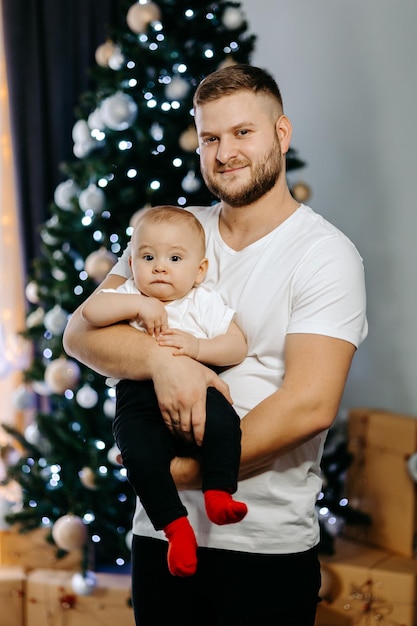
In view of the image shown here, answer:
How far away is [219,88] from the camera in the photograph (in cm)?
175

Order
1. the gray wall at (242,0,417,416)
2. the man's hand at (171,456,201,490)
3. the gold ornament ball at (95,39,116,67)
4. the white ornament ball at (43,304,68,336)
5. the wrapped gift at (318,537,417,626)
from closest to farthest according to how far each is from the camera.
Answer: the man's hand at (171,456,201,490) → the wrapped gift at (318,537,417,626) → the white ornament ball at (43,304,68,336) → the gold ornament ball at (95,39,116,67) → the gray wall at (242,0,417,416)

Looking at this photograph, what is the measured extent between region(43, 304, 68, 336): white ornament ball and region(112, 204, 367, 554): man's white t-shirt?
4.97ft

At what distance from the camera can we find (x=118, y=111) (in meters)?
3.05

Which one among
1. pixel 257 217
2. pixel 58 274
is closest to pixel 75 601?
pixel 58 274

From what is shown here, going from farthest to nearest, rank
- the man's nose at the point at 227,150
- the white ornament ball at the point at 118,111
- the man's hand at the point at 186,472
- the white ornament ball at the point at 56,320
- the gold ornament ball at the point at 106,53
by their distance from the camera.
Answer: the gold ornament ball at the point at 106,53 → the white ornament ball at the point at 56,320 → the white ornament ball at the point at 118,111 → the man's nose at the point at 227,150 → the man's hand at the point at 186,472

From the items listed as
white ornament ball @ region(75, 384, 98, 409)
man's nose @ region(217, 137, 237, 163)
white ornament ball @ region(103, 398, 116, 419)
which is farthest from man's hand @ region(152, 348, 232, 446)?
white ornament ball @ region(75, 384, 98, 409)

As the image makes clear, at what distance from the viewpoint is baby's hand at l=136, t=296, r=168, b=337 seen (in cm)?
167

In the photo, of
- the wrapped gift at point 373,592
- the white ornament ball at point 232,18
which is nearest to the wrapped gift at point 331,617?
the wrapped gift at point 373,592

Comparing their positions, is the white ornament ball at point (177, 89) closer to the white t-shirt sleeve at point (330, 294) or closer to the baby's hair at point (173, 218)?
the baby's hair at point (173, 218)

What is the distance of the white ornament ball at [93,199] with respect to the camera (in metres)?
3.11

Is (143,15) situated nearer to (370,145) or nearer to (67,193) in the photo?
(67,193)

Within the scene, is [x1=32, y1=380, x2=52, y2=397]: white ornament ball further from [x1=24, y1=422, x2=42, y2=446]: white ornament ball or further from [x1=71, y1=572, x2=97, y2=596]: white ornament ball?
[x1=71, y1=572, x2=97, y2=596]: white ornament ball

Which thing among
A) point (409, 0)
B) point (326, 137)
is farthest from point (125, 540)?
point (409, 0)

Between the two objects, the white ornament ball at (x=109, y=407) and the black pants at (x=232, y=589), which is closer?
the black pants at (x=232, y=589)
